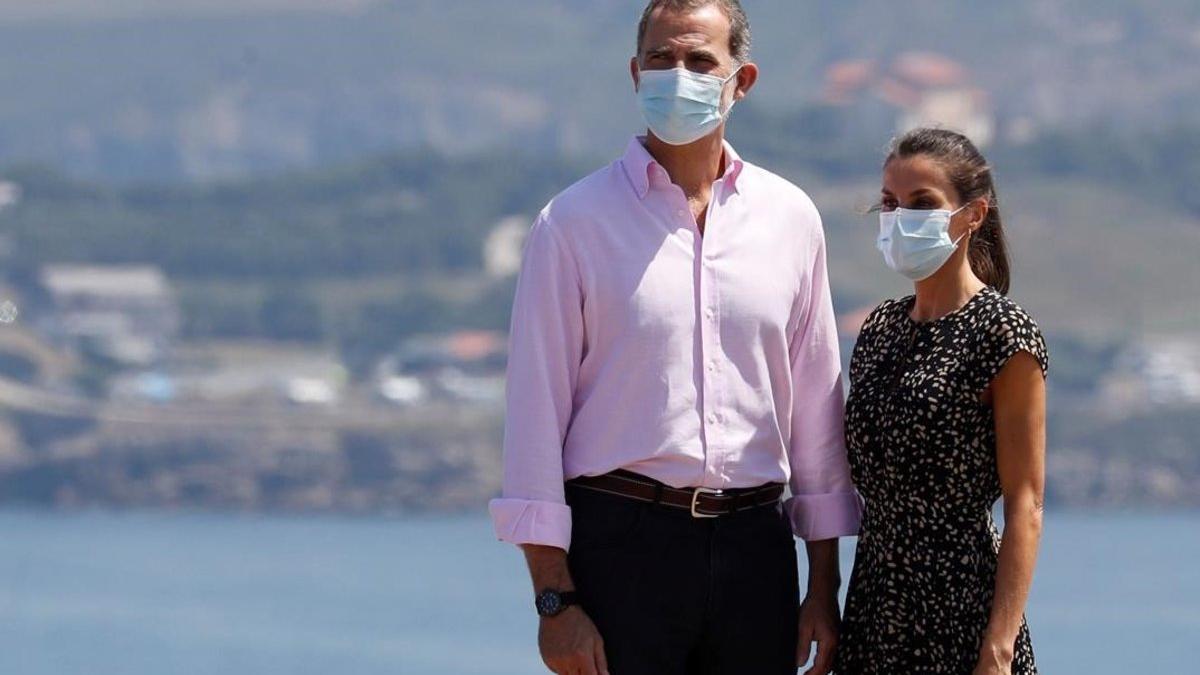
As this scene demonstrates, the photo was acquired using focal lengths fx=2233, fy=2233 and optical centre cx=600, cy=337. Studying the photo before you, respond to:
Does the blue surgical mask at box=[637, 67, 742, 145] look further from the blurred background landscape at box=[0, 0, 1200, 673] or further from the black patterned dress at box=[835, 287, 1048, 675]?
the blurred background landscape at box=[0, 0, 1200, 673]

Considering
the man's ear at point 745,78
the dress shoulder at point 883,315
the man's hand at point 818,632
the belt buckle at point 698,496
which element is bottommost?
the man's hand at point 818,632

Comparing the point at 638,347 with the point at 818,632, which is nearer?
the point at 638,347

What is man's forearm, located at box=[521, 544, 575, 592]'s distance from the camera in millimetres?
3701

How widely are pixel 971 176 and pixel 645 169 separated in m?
0.55

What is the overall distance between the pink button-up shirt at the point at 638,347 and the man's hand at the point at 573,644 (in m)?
0.12

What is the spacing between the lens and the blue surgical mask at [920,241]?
3719 mm

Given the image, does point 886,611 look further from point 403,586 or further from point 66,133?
point 66,133

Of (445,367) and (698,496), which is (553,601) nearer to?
(698,496)

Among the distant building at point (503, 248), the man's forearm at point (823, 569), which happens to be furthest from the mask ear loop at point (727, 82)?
the distant building at point (503, 248)

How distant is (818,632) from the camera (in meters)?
3.85

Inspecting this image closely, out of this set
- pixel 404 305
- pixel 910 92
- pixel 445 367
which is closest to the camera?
pixel 445 367

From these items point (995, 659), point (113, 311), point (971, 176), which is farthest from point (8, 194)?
point (995, 659)

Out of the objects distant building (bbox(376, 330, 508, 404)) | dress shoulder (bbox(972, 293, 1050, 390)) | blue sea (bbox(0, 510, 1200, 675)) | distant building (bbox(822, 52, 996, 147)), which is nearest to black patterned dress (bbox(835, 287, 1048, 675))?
dress shoulder (bbox(972, 293, 1050, 390))

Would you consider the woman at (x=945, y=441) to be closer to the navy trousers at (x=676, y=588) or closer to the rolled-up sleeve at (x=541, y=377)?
the navy trousers at (x=676, y=588)
